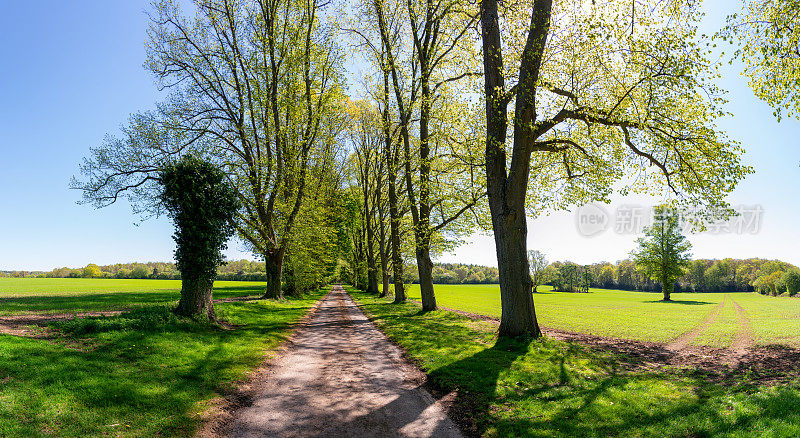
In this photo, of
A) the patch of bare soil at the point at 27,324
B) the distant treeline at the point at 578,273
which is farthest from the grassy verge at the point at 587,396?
the distant treeline at the point at 578,273

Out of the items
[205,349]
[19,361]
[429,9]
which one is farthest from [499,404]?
[429,9]

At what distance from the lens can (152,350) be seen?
855 centimetres

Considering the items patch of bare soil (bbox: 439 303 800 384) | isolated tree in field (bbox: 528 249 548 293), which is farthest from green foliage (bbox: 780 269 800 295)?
patch of bare soil (bbox: 439 303 800 384)

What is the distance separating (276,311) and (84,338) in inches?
437

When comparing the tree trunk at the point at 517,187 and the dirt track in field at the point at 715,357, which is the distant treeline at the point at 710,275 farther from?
the tree trunk at the point at 517,187

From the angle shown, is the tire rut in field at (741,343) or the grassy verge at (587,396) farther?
the tire rut in field at (741,343)

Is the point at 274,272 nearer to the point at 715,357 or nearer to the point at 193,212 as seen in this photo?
the point at 193,212

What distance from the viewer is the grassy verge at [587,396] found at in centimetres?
538

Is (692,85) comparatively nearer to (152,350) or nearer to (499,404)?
(499,404)

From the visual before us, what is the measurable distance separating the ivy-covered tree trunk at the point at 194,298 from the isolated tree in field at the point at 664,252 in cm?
5596

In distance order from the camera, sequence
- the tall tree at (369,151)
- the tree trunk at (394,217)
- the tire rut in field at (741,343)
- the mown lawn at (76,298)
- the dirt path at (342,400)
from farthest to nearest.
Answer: the tall tree at (369,151), the tree trunk at (394,217), the mown lawn at (76,298), the tire rut in field at (741,343), the dirt path at (342,400)

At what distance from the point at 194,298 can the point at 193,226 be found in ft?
8.57

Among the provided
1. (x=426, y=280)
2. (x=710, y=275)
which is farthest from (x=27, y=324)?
(x=710, y=275)

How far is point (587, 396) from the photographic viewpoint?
6.85 metres
